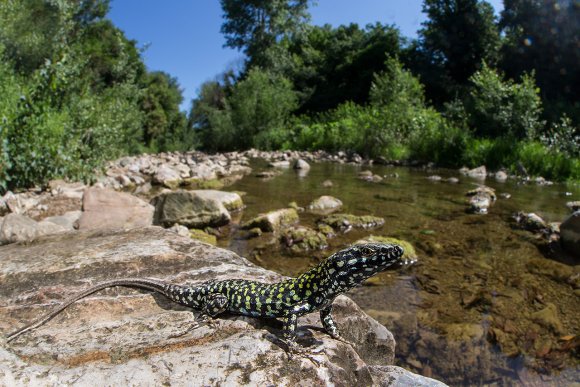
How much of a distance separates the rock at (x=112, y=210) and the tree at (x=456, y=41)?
4012 cm

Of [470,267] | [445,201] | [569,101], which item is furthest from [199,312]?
[569,101]

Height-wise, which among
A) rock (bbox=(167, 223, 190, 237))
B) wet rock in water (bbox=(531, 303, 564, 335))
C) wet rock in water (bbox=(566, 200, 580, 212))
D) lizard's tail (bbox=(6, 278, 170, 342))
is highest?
lizard's tail (bbox=(6, 278, 170, 342))

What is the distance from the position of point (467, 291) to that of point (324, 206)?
231 inches

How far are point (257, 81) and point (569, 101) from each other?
26.6 metres

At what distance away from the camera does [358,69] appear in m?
54.3

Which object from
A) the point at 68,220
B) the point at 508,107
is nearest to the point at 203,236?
the point at 68,220

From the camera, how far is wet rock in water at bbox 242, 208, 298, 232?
9758mm

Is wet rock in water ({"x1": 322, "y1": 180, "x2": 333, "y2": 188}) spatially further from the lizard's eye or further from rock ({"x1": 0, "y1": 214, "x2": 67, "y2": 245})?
the lizard's eye

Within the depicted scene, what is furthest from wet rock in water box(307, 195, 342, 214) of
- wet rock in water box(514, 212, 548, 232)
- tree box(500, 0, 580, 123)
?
tree box(500, 0, 580, 123)

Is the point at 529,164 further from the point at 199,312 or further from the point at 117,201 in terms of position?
the point at 199,312

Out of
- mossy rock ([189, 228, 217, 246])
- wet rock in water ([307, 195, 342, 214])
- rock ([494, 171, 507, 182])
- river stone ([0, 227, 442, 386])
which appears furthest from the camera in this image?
rock ([494, 171, 507, 182])

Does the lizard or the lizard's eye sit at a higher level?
the lizard's eye

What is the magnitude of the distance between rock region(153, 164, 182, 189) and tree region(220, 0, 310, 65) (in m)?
37.3

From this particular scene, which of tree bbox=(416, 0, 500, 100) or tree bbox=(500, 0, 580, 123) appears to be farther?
tree bbox=(416, 0, 500, 100)
